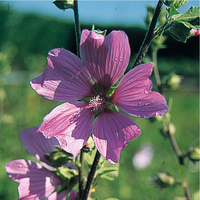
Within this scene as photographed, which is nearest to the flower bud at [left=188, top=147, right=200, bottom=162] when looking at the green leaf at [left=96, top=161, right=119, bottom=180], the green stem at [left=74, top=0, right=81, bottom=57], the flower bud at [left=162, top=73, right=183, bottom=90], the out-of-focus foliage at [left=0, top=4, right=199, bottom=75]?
the flower bud at [left=162, top=73, right=183, bottom=90]

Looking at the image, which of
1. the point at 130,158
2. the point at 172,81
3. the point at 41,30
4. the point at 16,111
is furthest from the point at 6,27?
the point at 172,81

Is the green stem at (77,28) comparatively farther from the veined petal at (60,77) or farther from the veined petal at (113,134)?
the veined petal at (113,134)

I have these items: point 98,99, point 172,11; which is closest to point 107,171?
point 98,99

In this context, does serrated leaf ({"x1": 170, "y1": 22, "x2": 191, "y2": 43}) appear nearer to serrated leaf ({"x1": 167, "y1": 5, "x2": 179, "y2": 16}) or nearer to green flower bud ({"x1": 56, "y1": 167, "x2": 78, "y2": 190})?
serrated leaf ({"x1": 167, "y1": 5, "x2": 179, "y2": 16})

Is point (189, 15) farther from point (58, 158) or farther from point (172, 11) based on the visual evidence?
point (58, 158)

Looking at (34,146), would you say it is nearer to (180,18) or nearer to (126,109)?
(126,109)
